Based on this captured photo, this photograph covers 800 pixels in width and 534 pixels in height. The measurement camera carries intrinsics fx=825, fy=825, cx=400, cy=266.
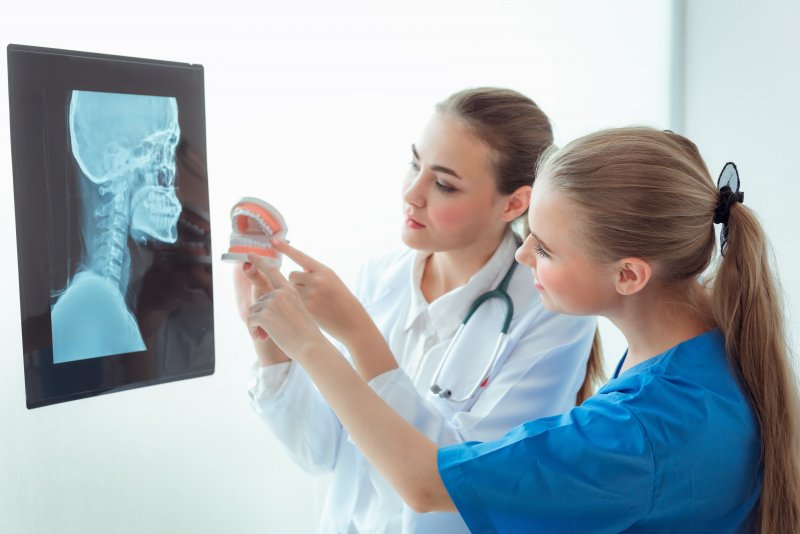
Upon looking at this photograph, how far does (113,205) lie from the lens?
3.75ft

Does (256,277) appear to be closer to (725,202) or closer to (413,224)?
(413,224)

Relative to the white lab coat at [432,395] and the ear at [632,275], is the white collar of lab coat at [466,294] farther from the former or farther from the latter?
the ear at [632,275]

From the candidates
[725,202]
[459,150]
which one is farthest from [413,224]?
[725,202]

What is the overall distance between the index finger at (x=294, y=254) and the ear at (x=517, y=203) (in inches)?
13.1

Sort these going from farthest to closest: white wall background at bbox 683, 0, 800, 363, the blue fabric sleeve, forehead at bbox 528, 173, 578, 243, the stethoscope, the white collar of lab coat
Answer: white wall background at bbox 683, 0, 800, 363
the white collar of lab coat
the stethoscope
forehead at bbox 528, 173, 578, 243
the blue fabric sleeve

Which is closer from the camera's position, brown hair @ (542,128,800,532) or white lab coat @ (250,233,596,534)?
brown hair @ (542,128,800,532)

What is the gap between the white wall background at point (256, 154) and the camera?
114cm

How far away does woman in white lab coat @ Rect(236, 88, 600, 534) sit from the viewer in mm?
1175

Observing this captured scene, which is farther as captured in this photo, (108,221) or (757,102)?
(757,102)

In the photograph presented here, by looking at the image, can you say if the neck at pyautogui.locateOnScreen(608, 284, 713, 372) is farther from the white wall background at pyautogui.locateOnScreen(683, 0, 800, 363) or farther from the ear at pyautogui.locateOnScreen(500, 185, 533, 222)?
the white wall background at pyautogui.locateOnScreen(683, 0, 800, 363)

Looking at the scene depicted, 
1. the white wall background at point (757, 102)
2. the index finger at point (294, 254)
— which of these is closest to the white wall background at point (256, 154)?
the white wall background at point (757, 102)

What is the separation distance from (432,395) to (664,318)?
1.31ft

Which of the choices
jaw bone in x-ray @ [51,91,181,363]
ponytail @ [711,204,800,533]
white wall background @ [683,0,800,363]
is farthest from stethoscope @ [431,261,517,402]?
white wall background @ [683,0,800,363]

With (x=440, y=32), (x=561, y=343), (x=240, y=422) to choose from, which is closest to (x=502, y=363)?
(x=561, y=343)
